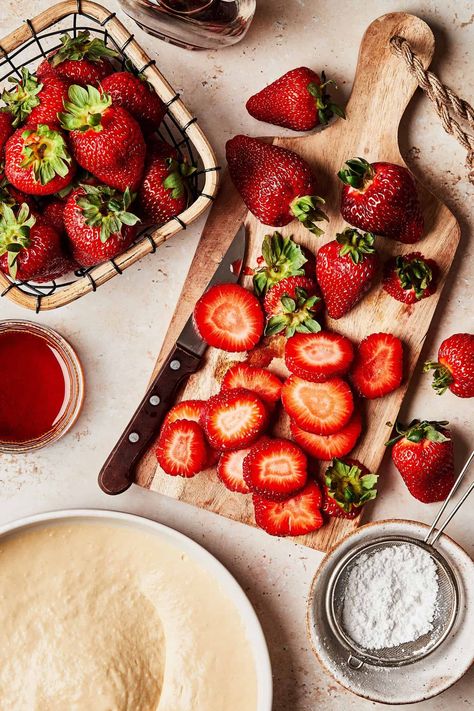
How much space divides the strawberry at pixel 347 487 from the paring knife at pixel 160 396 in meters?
0.43

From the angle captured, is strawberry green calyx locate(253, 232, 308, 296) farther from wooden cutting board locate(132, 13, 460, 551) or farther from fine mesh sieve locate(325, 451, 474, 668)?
fine mesh sieve locate(325, 451, 474, 668)

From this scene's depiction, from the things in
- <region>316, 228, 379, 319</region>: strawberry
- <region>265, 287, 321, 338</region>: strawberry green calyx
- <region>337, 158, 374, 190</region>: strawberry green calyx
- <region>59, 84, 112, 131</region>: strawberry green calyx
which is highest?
<region>59, 84, 112, 131</region>: strawberry green calyx

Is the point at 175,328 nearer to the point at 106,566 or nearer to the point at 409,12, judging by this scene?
the point at 106,566

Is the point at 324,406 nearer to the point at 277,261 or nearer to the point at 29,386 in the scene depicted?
the point at 277,261

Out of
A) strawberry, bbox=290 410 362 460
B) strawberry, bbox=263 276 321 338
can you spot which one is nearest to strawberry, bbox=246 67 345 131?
strawberry, bbox=263 276 321 338

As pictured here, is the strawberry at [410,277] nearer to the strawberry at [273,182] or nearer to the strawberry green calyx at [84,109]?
the strawberry at [273,182]

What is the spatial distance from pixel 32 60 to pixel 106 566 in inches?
50.8

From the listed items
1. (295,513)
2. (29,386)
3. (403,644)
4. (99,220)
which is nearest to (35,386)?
(29,386)

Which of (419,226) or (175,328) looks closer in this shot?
(419,226)

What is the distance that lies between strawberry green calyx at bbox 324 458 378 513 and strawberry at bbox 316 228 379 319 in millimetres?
371

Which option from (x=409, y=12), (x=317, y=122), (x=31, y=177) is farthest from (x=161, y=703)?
(x=409, y=12)

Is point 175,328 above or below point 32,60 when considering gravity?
below

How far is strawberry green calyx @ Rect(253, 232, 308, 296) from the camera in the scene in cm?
185

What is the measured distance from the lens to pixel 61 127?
170 centimetres
